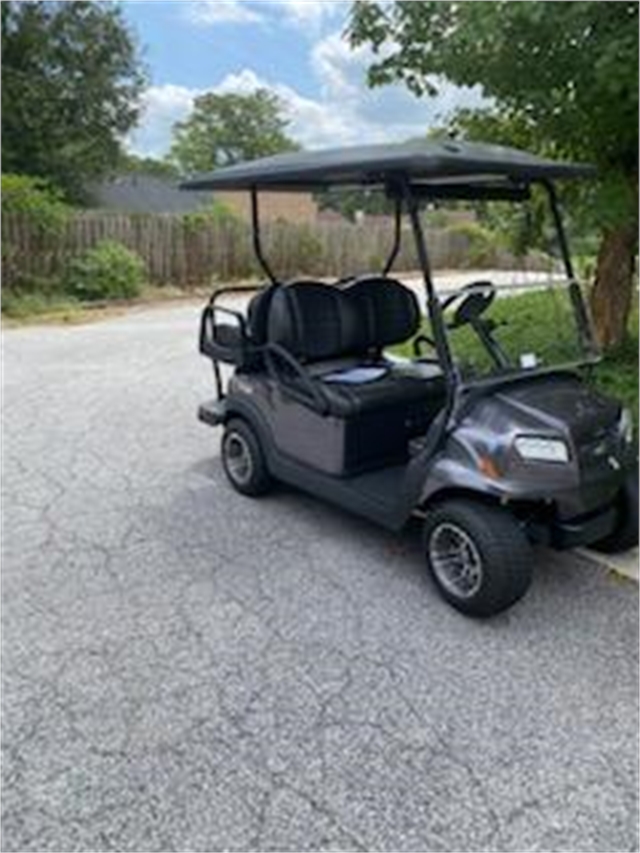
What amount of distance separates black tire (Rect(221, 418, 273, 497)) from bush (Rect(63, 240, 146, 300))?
9.60m

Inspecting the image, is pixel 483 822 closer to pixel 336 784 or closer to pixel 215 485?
pixel 336 784

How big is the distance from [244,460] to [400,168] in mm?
1851

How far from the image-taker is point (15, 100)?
18531 mm

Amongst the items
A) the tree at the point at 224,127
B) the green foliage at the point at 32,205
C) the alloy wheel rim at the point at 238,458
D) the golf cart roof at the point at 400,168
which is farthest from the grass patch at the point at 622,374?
the tree at the point at 224,127

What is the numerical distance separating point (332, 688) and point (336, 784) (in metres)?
0.46

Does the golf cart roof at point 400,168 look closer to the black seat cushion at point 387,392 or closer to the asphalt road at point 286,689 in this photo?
the black seat cushion at point 387,392

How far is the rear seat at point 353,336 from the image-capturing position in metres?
3.97

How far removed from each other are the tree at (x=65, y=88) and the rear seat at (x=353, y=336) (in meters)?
15.9

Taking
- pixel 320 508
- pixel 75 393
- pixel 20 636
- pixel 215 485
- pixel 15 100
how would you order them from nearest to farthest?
pixel 20 636 → pixel 320 508 → pixel 215 485 → pixel 75 393 → pixel 15 100

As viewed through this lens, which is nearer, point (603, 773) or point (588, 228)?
point (603, 773)

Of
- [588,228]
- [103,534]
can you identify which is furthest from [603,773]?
[588,228]

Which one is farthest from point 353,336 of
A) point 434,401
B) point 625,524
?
point 625,524

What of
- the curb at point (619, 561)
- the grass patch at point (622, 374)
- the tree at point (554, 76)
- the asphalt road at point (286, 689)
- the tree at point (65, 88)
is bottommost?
the asphalt road at point (286, 689)

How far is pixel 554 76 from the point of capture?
474cm
